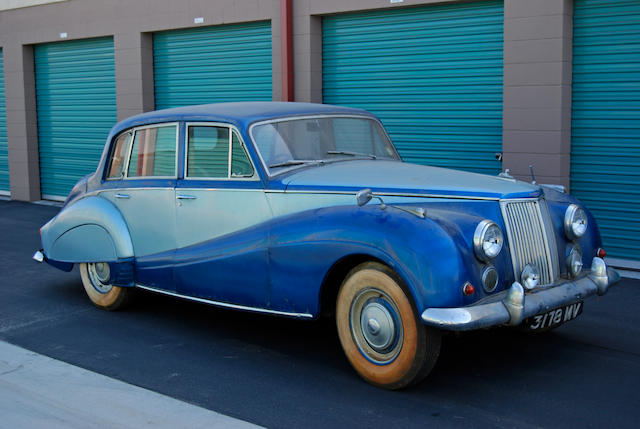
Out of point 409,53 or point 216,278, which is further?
point 409,53

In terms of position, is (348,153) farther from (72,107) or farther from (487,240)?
(72,107)

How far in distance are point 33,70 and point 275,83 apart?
6698mm

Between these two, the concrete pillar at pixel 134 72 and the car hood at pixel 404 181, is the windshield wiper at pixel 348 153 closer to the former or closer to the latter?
the car hood at pixel 404 181

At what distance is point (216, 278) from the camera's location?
18.1 ft

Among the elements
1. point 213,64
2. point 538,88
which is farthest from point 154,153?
point 213,64

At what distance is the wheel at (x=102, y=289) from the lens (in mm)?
6500

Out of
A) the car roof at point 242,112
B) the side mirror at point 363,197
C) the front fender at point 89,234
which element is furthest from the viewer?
the front fender at point 89,234

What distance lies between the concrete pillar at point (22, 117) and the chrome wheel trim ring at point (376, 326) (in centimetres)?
1222

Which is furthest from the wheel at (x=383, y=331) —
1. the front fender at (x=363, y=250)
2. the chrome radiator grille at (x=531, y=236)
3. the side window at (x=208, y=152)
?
the side window at (x=208, y=152)

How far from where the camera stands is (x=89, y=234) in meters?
6.45

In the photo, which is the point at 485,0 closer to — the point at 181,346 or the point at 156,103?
the point at 181,346

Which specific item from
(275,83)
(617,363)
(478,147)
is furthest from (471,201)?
(275,83)

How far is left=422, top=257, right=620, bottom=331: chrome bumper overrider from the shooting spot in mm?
4129

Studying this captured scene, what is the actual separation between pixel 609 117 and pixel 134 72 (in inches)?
323
